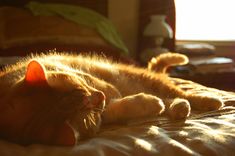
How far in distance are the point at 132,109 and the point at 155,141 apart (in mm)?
283

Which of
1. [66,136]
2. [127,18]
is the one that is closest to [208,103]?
[66,136]

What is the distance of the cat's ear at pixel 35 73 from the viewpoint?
2.91 feet

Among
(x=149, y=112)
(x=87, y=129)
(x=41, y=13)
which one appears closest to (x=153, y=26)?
(x=41, y=13)

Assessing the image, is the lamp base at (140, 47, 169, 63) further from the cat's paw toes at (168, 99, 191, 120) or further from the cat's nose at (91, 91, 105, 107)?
the cat's nose at (91, 91, 105, 107)

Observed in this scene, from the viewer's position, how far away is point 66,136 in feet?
2.95

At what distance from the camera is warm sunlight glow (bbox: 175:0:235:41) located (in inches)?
146

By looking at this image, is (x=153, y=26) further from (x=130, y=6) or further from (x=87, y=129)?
(x=87, y=129)

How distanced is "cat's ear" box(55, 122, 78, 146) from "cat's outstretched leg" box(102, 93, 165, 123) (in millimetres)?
285

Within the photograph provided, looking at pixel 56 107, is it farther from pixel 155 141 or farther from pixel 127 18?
pixel 127 18

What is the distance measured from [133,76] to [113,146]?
2.34 feet

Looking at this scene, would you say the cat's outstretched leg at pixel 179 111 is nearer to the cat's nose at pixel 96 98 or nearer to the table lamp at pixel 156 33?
the cat's nose at pixel 96 98

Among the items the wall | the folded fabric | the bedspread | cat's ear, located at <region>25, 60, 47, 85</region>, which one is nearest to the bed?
the bedspread

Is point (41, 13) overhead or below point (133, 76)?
overhead

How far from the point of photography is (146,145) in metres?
0.90
